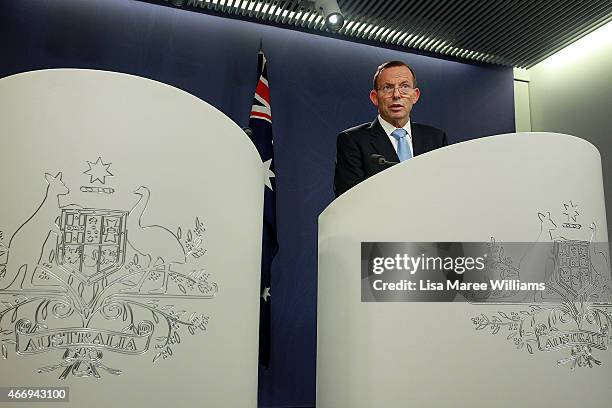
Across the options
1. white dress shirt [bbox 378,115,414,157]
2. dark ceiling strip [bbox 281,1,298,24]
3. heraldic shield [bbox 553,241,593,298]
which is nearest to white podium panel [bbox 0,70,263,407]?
heraldic shield [bbox 553,241,593,298]

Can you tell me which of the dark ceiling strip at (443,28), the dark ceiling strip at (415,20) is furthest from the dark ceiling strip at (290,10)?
the dark ceiling strip at (443,28)

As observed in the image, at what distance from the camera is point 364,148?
7.82ft

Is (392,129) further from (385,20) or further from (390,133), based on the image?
(385,20)

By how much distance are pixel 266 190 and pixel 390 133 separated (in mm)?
1090

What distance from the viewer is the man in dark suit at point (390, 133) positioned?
7.83 feet

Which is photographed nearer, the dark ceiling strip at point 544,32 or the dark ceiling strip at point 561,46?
the dark ceiling strip at point 544,32

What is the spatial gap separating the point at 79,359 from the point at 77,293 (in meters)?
0.13

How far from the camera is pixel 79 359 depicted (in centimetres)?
104

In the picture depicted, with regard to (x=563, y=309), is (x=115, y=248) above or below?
above

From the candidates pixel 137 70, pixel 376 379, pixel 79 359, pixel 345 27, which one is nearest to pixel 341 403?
pixel 376 379

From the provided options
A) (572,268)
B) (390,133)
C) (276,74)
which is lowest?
(572,268)

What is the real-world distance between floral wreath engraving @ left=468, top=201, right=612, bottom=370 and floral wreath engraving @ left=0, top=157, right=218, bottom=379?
2.24 feet

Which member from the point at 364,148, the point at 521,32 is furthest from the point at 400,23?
the point at 364,148

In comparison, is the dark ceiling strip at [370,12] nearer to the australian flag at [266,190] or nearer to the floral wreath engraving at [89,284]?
the australian flag at [266,190]
